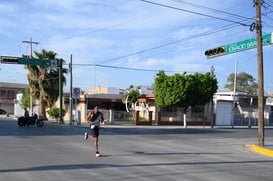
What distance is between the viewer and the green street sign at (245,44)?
2030 cm

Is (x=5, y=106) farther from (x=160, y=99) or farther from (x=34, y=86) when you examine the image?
(x=160, y=99)

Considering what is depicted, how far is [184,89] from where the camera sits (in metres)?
38.2

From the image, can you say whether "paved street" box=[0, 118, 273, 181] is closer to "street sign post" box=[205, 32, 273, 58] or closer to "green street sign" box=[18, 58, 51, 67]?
"street sign post" box=[205, 32, 273, 58]

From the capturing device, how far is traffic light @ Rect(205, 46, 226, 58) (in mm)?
21702

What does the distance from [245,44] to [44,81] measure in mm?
32614

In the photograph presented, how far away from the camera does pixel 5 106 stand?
89062 millimetres

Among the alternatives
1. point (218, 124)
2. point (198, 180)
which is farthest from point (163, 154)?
point (218, 124)

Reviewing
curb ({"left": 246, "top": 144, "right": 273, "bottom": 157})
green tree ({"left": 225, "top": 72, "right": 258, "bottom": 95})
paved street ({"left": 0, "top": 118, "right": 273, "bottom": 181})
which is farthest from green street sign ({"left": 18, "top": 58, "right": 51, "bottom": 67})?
green tree ({"left": 225, "top": 72, "right": 258, "bottom": 95})

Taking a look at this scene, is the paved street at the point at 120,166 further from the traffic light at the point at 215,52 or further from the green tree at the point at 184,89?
the green tree at the point at 184,89

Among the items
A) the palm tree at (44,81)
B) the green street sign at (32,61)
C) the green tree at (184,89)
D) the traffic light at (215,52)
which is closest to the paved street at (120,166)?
the traffic light at (215,52)

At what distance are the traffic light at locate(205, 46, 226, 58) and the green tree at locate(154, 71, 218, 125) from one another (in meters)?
15.8

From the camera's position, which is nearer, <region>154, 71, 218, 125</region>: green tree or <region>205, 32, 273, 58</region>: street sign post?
<region>205, 32, 273, 58</region>: street sign post

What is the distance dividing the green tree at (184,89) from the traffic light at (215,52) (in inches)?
624

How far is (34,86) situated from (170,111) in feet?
55.1
